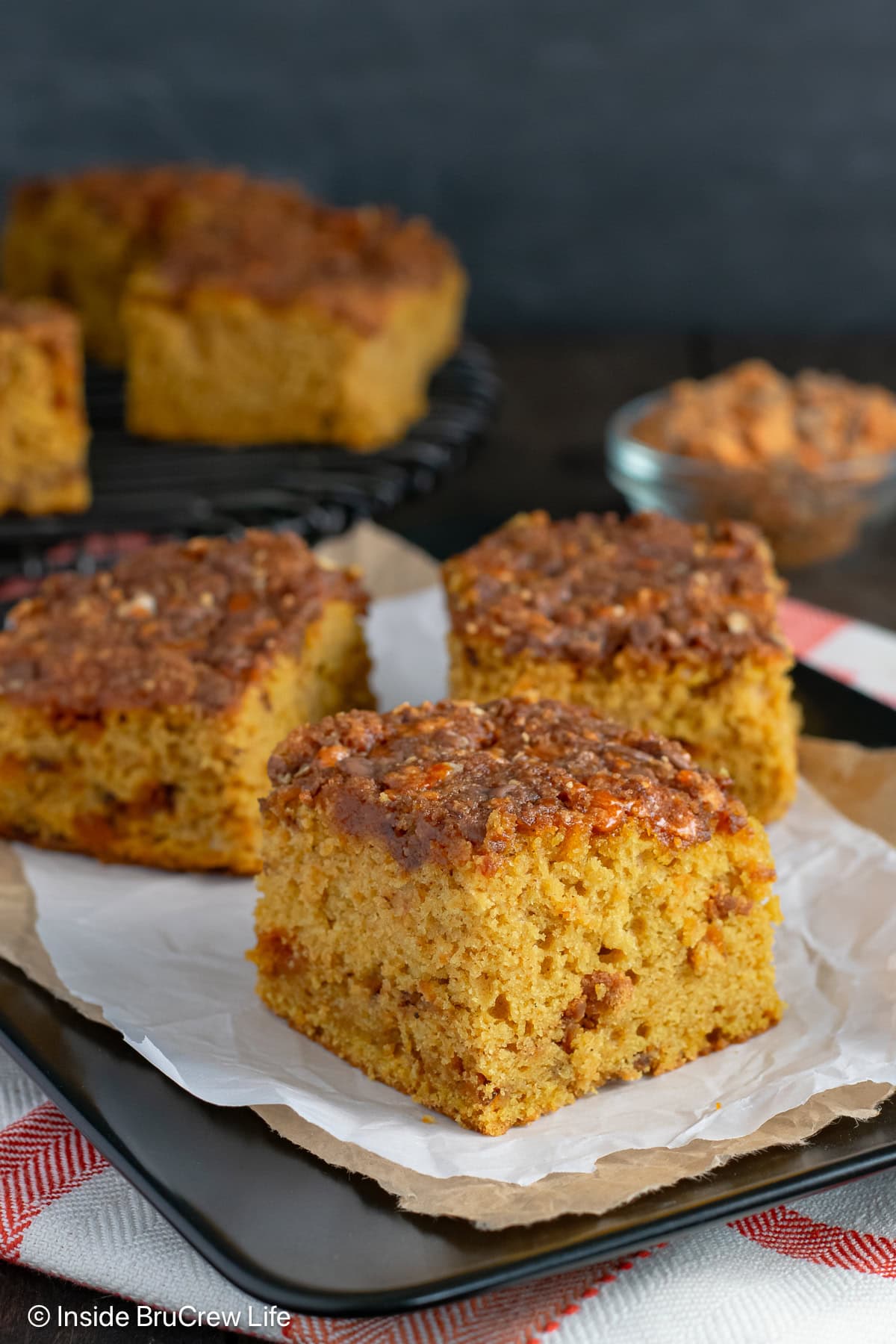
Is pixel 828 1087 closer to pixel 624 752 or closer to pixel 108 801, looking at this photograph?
pixel 624 752

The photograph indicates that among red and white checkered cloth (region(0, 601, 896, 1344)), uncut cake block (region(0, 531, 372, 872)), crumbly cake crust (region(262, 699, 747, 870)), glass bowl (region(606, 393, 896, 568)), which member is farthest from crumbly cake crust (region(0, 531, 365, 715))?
glass bowl (region(606, 393, 896, 568))

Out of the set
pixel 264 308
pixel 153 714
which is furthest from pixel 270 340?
pixel 153 714

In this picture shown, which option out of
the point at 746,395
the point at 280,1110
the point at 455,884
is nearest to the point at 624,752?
the point at 455,884

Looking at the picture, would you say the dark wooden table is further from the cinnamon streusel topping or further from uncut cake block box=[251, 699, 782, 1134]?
uncut cake block box=[251, 699, 782, 1134]

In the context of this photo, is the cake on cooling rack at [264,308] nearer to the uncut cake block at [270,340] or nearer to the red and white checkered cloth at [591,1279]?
the uncut cake block at [270,340]

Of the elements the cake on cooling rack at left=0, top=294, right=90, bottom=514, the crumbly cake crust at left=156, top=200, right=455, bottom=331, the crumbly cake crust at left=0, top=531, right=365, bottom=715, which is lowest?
the cake on cooling rack at left=0, top=294, right=90, bottom=514

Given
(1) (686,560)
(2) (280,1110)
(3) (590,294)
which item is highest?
(1) (686,560)

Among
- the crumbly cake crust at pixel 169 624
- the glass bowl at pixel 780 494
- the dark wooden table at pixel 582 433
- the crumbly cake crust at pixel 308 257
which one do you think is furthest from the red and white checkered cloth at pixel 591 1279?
the crumbly cake crust at pixel 308 257

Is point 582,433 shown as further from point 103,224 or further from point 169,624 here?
point 169,624
